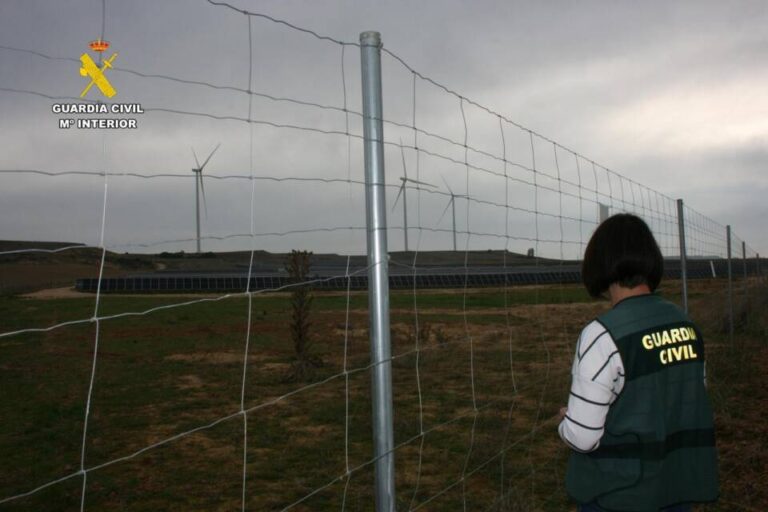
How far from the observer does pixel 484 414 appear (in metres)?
7.06

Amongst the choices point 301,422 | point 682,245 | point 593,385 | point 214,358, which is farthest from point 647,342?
point 214,358

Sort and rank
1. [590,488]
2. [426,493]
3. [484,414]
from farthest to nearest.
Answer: [484,414] < [426,493] < [590,488]

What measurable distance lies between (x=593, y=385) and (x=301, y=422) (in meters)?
5.82

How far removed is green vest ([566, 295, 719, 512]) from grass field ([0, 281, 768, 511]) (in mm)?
758

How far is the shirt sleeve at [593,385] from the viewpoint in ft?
5.96

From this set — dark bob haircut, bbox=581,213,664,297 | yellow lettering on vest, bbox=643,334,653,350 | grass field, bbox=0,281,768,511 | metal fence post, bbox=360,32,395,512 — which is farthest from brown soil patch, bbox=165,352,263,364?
yellow lettering on vest, bbox=643,334,653,350

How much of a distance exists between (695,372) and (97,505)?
14.6ft

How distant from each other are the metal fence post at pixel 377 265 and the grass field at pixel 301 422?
6.8 inches

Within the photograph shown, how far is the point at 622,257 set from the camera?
1.99 m

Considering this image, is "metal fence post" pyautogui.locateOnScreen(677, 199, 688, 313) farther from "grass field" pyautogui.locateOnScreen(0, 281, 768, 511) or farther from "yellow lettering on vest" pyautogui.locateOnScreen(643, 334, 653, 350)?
"yellow lettering on vest" pyautogui.locateOnScreen(643, 334, 653, 350)

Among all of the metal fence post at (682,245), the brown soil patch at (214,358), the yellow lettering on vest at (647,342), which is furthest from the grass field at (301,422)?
the metal fence post at (682,245)

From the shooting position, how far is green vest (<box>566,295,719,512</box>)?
1.86 metres

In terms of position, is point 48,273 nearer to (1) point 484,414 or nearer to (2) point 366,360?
(2) point 366,360

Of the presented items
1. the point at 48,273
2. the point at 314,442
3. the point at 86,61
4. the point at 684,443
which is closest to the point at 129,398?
the point at 314,442
